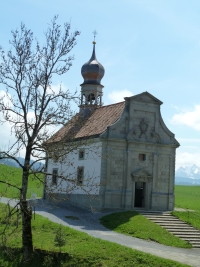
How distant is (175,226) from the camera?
3212 cm

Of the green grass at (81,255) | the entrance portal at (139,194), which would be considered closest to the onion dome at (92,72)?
the entrance portal at (139,194)

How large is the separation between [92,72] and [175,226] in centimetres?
1852

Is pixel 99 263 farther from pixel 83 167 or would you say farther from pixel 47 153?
pixel 83 167

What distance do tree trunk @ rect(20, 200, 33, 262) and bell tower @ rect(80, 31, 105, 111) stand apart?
2268 centimetres

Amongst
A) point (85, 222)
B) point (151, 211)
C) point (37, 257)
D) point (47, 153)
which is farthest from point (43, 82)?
point (151, 211)

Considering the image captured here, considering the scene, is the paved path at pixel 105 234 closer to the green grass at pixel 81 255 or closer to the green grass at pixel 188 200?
the green grass at pixel 81 255

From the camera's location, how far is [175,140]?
128ft

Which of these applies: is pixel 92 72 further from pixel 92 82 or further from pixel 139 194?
pixel 139 194

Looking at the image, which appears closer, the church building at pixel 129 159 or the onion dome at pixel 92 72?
the church building at pixel 129 159

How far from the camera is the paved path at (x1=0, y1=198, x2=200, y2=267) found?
2402 centimetres

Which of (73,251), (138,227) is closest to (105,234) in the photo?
(138,227)

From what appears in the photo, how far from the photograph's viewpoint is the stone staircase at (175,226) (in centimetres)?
2969

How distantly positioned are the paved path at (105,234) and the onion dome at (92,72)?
13.5 meters

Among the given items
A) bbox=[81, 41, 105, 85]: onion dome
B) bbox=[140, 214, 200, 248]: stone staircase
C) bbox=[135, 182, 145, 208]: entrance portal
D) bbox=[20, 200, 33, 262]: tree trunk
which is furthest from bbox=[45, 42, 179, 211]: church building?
bbox=[20, 200, 33, 262]: tree trunk
